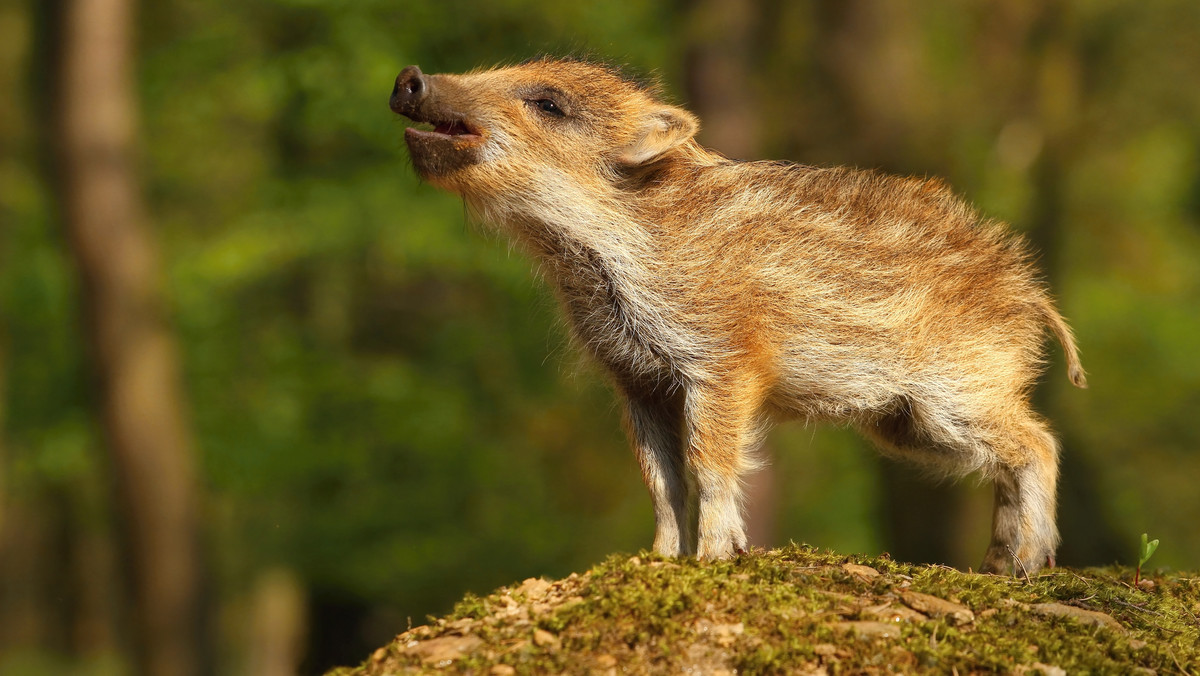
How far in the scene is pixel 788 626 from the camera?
4184mm

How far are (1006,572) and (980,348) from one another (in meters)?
1.19

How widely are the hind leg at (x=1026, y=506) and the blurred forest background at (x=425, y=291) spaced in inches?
192

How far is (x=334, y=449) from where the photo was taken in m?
15.7

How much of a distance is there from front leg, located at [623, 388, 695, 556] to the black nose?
5.99 feet

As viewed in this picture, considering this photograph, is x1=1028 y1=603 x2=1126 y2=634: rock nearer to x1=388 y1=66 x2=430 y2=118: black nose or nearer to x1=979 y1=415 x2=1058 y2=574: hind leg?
x1=979 y1=415 x2=1058 y2=574: hind leg

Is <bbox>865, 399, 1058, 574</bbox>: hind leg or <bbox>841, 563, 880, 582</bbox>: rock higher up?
<bbox>865, 399, 1058, 574</bbox>: hind leg

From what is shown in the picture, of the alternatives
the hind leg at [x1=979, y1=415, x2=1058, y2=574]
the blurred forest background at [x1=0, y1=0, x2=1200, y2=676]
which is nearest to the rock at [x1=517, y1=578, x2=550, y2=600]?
the hind leg at [x1=979, y1=415, x2=1058, y2=574]

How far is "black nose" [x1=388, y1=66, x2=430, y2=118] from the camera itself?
5.56 meters

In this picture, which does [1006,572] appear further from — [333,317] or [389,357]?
[333,317]

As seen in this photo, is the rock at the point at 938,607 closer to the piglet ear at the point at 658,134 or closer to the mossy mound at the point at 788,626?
the mossy mound at the point at 788,626

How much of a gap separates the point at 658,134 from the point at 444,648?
2.89 metres

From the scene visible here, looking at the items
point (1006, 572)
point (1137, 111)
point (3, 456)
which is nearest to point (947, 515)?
point (1006, 572)

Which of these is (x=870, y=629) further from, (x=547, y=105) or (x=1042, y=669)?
(x=547, y=105)

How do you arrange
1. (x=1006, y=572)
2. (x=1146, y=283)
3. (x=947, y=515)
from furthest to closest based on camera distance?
(x=1146, y=283), (x=947, y=515), (x=1006, y=572)
